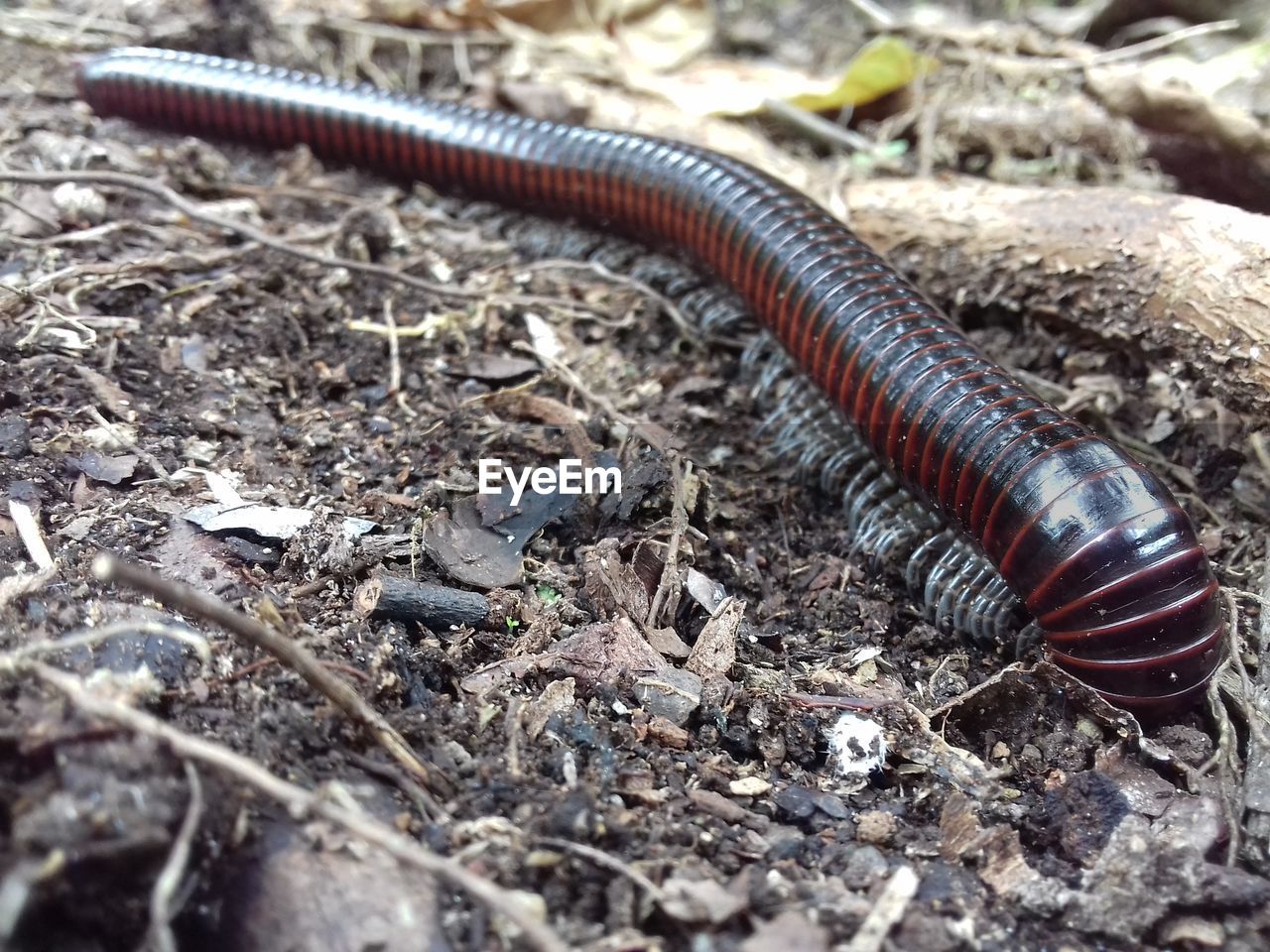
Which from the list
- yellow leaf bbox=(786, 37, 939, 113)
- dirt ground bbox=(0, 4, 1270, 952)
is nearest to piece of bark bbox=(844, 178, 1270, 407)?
dirt ground bbox=(0, 4, 1270, 952)

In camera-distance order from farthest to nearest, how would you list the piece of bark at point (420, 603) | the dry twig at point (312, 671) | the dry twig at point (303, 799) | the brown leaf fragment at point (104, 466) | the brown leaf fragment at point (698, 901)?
the brown leaf fragment at point (104, 466)
the piece of bark at point (420, 603)
the brown leaf fragment at point (698, 901)
the dry twig at point (312, 671)
the dry twig at point (303, 799)

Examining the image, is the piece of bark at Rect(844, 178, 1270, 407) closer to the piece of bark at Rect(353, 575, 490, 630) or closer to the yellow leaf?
the yellow leaf

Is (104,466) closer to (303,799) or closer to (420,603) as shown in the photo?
(420,603)

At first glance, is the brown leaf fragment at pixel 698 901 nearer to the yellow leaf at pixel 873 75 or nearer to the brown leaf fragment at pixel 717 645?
the brown leaf fragment at pixel 717 645

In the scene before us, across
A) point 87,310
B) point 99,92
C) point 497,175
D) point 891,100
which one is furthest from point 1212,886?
point 99,92

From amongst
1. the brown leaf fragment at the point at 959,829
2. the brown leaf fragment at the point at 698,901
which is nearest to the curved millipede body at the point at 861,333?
the brown leaf fragment at the point at 959,829

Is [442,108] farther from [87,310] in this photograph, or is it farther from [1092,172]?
[1092,172]
